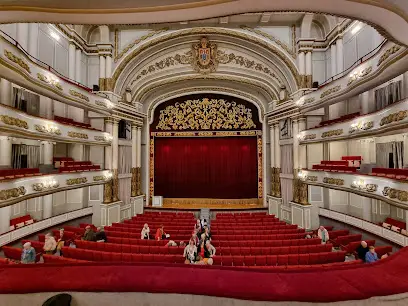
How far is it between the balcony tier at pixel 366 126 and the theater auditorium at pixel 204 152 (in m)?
0.06

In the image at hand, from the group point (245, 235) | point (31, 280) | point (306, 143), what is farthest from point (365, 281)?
point (306, 143)

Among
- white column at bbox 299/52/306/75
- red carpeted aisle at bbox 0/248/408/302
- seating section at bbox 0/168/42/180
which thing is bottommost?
red carpeted aisle at bbox 0/248/408/302

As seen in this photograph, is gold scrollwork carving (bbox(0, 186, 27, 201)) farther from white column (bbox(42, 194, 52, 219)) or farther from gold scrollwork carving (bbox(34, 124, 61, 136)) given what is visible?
white column (bbox(42, 194, 52, 219))

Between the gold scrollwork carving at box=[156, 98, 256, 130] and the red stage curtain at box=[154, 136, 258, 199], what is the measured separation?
1.01 m

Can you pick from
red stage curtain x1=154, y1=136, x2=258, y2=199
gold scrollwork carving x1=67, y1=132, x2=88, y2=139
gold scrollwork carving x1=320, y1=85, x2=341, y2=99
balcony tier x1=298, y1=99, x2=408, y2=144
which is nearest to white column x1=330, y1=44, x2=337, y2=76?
gold scrollwork carving x1=320, y1=85, x2=341, y2=99

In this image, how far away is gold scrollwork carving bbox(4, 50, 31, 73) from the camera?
6234 millimetres

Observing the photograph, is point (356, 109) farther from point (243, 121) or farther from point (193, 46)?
point (193, 46)

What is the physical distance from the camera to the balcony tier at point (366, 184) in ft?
20.2

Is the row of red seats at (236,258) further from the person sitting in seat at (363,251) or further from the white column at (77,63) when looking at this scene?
the white column at (77,63)

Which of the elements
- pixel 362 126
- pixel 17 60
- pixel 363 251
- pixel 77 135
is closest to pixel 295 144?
pixel 362 126

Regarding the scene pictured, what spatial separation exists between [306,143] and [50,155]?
11.8 meters

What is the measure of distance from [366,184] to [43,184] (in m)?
10.9

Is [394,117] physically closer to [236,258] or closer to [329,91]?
[329,91]

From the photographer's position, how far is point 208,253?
20.9ft
